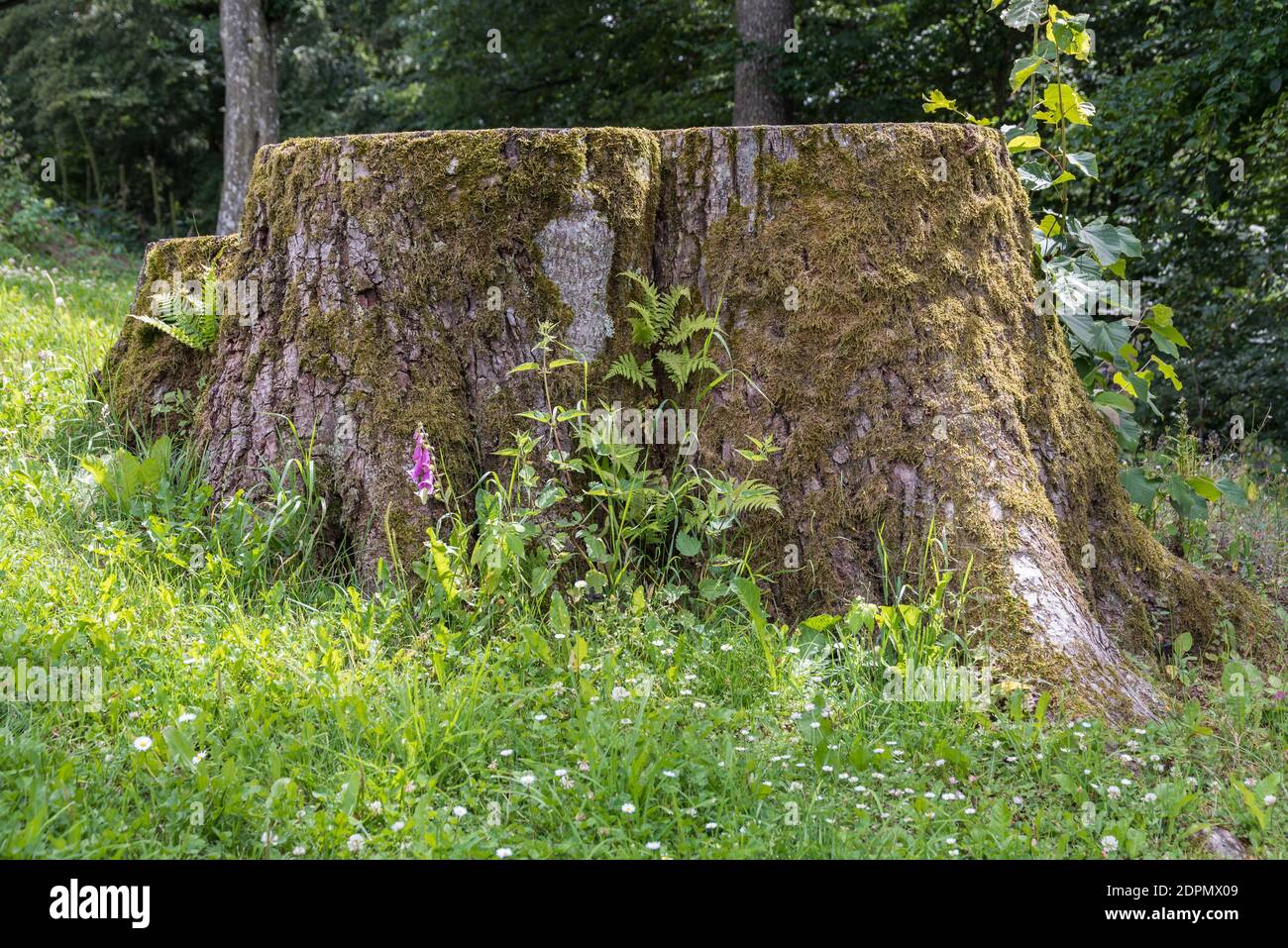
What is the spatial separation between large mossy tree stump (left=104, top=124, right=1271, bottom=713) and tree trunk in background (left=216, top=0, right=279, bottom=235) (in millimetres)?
9022

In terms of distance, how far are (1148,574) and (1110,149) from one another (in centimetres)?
508

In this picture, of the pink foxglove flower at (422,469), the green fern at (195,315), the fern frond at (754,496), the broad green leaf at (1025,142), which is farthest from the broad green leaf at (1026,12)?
the green fern at (195,315)

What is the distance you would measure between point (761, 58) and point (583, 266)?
869cm

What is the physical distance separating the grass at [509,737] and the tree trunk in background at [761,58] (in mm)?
9037

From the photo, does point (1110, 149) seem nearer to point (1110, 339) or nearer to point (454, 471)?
point (1110, 339)

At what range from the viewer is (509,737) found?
8.65 feet

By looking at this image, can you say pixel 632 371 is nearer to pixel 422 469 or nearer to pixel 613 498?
pixel 613 498

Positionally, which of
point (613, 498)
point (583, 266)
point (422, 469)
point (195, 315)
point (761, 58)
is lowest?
point (613, 498)

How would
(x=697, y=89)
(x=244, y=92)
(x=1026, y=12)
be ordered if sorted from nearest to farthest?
(x=1026, y=12) → (x=244, y=92) → (x=697, y=89)

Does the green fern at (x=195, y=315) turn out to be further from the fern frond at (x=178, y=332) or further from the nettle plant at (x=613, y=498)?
the nettle plant at (x=613, y=498)

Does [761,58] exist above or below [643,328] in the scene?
above

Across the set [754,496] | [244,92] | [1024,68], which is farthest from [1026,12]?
[244,92]

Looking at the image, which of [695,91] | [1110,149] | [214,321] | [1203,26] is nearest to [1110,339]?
[214,321]

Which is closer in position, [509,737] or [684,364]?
[509,737]
